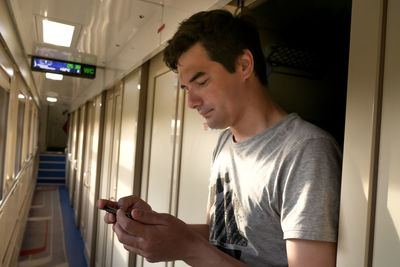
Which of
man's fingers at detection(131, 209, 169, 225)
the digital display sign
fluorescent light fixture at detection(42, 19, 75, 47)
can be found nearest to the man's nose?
man's fingers at detection(131, 209, 169, 225)

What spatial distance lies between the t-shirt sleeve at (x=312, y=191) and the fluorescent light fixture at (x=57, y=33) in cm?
246

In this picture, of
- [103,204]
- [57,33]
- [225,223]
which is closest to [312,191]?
[225,223]

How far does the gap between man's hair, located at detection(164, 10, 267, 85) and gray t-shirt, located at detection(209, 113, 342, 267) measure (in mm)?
292

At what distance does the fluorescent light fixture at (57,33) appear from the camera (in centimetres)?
255

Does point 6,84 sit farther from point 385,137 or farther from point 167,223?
point 385,137

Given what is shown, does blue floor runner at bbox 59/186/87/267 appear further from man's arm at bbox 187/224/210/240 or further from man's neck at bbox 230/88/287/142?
man's neck at bbox 230/88/287/142

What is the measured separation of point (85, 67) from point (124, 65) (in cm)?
99

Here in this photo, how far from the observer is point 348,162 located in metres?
0.77

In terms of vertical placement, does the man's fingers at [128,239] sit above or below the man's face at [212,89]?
below

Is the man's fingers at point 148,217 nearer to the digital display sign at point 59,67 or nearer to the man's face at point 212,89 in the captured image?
the man's face at point 212,89

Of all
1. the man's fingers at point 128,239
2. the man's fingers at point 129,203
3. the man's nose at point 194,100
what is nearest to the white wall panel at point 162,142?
the man's fingers at point 129,203

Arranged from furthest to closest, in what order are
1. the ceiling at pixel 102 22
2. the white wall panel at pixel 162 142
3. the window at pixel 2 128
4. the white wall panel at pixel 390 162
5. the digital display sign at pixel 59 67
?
the digital display sign at pixel 59 67 → the window at pixel 2 128 → the white wall panel at pixel 162 142 → the ceiling at pixel 102 22 → the white wall panel at pixel 390 162

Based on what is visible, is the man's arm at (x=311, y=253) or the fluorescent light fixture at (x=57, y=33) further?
the fluorescent light fixture at (x=57, y=33)

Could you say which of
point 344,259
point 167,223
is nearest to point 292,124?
point 344,259
